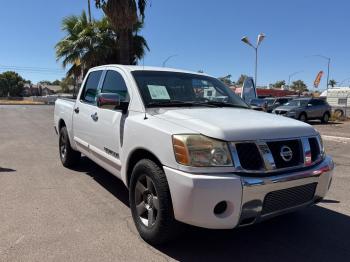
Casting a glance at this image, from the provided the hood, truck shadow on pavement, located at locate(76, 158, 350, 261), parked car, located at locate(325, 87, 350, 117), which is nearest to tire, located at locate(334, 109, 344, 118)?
parked car, located at locate(325, 87, 350, 117)

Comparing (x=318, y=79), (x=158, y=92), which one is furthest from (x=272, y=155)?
(x=318, y=79)

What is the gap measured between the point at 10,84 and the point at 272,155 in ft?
324

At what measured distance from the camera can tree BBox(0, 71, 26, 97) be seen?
3612 inches

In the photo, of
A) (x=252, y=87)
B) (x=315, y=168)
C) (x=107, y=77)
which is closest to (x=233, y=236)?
(x=315, y=168)

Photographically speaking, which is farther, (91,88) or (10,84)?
(10,84)

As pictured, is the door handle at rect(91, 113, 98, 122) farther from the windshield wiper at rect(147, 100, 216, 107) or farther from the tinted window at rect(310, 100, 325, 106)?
the tinted window at rect(310, 100, 325, 106)

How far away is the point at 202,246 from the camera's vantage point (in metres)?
3.80

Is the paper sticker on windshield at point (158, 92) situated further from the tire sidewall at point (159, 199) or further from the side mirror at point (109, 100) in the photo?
the tire sidewall at point (159, 199)

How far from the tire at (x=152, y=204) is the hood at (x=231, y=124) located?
1.75 feet

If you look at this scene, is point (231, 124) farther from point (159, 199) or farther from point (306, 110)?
point (306, 110)

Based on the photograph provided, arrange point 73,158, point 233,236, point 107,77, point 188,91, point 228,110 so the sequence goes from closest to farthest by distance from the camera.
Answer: point 233,236 < point 228,110 < point 188,91 < point 107,77 < point 73,158

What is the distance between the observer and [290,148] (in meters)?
3.61

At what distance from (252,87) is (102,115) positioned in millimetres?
17985

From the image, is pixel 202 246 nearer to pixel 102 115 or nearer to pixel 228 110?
pixel 228 110
